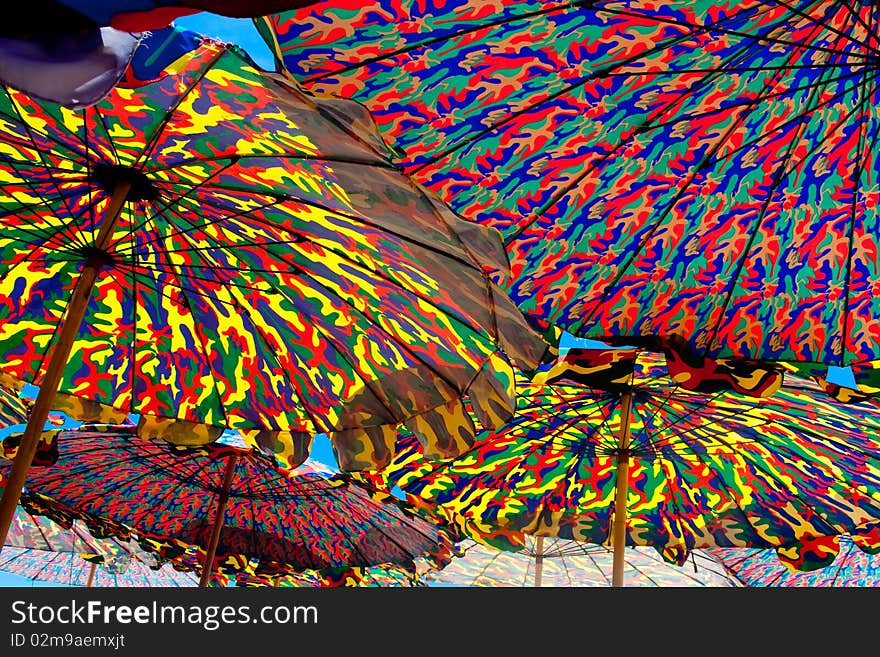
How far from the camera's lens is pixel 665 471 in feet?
31.1

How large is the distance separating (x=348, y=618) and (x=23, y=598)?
5.06ft

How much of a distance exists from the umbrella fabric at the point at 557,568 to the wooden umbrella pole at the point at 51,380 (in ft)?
37.4

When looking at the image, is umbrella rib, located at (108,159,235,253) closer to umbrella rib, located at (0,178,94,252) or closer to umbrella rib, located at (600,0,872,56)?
umbrella rib, located at (0,178,94,252)

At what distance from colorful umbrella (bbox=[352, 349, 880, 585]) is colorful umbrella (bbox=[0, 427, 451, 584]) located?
1849 millimetres

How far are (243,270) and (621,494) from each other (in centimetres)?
489

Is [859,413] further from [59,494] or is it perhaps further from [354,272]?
[59,494]

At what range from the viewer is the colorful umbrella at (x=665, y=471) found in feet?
26.2

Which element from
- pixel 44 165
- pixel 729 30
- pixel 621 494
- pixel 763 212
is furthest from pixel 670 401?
pixel 44 165

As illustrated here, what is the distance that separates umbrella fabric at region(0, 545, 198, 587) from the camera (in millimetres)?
19594

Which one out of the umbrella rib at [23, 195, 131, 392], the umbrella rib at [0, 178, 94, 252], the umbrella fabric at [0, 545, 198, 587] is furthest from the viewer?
the umbrella fabric at [0, 545, 198, 587]

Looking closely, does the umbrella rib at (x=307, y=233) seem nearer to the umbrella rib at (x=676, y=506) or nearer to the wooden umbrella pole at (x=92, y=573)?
the umbrella rib at (x=676, y=506)

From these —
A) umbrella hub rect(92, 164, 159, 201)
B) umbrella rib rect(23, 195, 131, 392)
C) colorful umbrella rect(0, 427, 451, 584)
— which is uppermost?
colorful umbrella rect(0, 427, 451, 584)

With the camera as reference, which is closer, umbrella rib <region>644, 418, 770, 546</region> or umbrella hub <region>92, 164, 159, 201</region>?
umbrella hub <region>92, 164, 159, 201</region>

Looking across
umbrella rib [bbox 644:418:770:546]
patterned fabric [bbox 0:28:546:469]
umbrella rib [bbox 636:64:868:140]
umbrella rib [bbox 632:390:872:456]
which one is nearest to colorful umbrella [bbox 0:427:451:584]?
patterned fabric [bbox 0:28:546:469]
